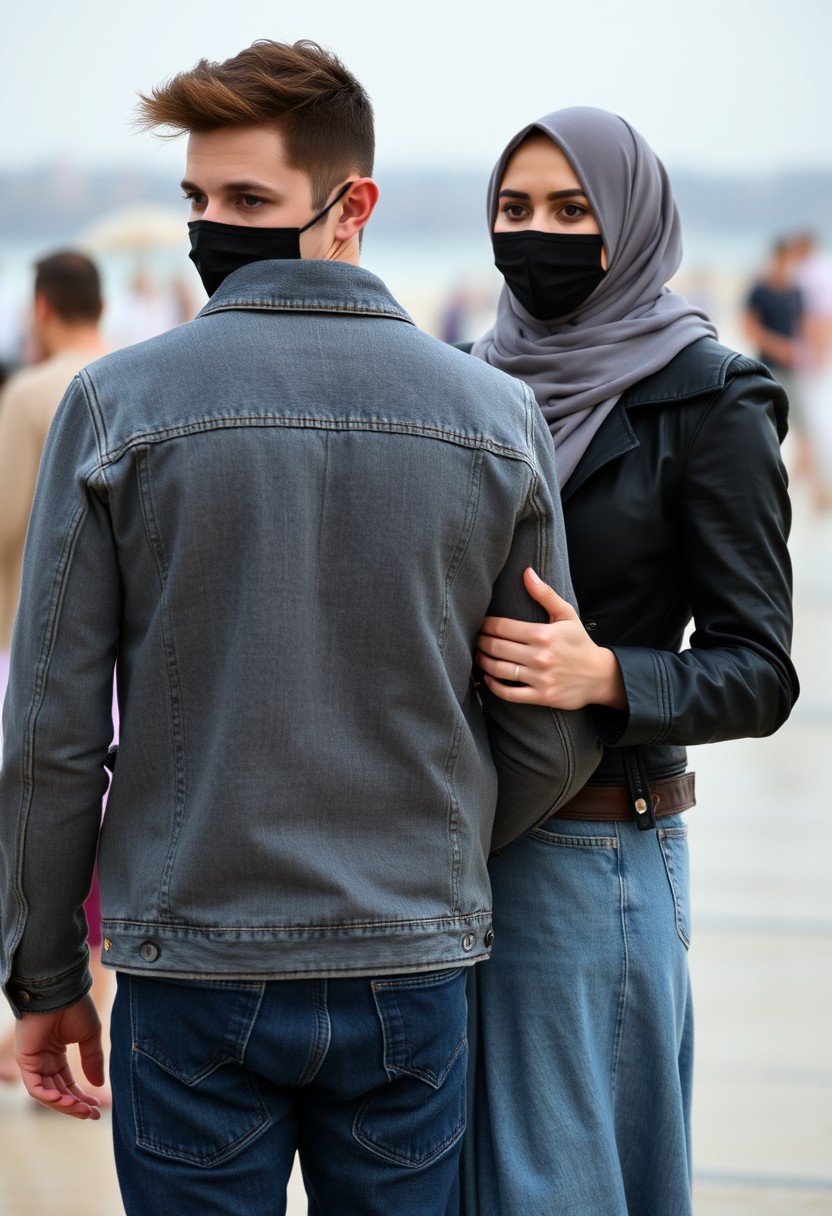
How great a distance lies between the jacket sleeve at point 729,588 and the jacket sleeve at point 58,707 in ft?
2.08

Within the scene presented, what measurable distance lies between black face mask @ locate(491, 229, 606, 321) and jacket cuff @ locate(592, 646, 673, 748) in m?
0.56

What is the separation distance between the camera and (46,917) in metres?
1.58

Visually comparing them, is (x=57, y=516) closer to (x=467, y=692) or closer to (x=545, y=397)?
(x=467, y=692)

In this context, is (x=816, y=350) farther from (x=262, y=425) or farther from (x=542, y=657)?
(x=262, y=425)

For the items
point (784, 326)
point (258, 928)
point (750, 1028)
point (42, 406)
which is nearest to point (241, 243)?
point (258, 928)

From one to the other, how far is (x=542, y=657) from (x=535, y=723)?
115 millimetres

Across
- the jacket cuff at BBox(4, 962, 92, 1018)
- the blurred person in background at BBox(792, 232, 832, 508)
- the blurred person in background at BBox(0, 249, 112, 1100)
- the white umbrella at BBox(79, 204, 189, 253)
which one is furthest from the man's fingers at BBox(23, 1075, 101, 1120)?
the white umbrella at BBox(79, 204, 189, 253)

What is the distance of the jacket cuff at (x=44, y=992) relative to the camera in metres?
1.62

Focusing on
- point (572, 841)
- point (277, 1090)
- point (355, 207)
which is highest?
point (355, 207)

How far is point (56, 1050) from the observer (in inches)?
67.6

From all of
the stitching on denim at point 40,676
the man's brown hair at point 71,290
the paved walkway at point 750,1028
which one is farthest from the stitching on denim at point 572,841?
the man's brown hair at point 71,290

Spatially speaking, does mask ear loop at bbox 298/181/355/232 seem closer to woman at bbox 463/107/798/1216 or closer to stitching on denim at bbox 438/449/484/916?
stitching on denim at bbox 438/449/484/916

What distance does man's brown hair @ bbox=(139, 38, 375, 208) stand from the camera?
1534 mm

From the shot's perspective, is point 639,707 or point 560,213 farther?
point 560,213
